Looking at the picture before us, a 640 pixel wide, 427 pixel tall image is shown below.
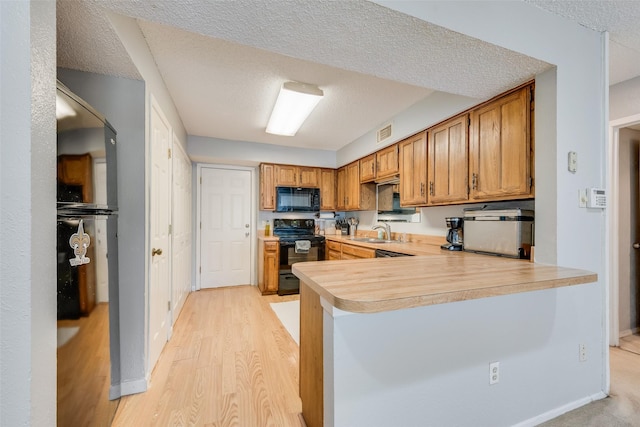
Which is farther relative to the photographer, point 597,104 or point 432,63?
point 597,104

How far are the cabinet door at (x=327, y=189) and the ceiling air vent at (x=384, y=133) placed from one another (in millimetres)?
1423

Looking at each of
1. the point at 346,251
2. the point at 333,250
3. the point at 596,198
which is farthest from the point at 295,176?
the point at 596,198

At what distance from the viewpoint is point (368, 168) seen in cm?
369

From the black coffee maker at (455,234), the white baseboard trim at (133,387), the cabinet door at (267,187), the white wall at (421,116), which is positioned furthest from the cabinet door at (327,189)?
the white baseboard trim at (133,387)

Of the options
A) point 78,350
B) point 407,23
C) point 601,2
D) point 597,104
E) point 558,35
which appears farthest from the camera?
point 597,104

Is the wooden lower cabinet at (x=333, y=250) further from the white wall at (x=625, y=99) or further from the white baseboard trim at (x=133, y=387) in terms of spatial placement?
the white wall at (x=625, y=99)

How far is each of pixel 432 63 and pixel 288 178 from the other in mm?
3101

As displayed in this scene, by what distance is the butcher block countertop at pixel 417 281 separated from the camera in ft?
2.89

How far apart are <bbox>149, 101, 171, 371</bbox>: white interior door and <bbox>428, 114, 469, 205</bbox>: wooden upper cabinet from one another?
95.5 inches

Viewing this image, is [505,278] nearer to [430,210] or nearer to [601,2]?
[601,2]

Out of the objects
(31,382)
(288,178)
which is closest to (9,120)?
(31,382)

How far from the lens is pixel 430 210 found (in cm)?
298

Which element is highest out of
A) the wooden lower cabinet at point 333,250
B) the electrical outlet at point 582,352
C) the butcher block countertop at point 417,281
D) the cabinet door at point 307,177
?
the cabinet door at point 307,177

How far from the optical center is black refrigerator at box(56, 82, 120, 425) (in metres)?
0.98
